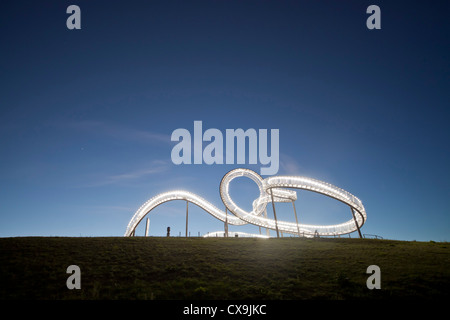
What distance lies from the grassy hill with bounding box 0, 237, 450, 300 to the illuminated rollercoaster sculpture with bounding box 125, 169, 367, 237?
14.6 m

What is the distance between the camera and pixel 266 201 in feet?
138

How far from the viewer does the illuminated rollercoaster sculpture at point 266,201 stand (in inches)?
1318

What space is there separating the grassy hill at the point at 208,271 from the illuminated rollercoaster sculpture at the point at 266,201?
14.6 m

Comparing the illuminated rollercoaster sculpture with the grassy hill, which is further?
the illuminated rollercoaster sculpture

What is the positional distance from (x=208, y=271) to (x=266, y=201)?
30057 mm

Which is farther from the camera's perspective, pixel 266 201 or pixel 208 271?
pixel 266 201

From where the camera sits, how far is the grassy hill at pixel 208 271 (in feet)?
33.5

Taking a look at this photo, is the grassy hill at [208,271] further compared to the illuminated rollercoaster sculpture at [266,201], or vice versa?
the illuminated rollercoaster sculpture at [266,201]

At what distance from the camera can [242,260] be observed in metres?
16.1

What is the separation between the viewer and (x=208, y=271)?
44.3 feet

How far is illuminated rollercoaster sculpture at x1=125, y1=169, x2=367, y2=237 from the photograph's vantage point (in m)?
33.5
